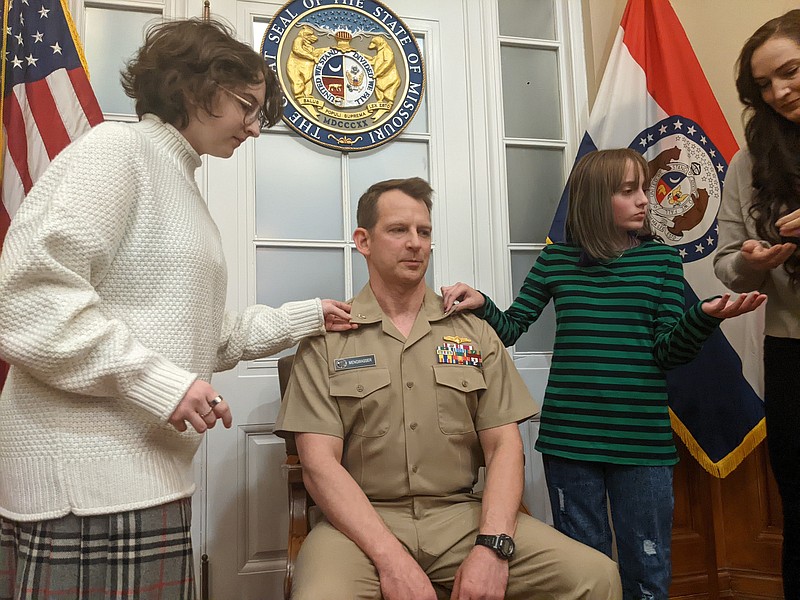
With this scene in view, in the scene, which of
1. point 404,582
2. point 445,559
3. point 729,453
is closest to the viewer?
point 404,582

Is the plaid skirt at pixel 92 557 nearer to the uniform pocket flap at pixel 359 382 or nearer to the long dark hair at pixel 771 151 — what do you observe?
the uniform pocket flap at pixel 359 382

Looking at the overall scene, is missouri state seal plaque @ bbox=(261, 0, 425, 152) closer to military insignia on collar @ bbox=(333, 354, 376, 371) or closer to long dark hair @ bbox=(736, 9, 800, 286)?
military insignia on collar @ bbox=(333, 354, 376, 371)

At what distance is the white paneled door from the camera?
7.55ft

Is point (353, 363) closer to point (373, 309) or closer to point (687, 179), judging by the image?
point (373, 309)

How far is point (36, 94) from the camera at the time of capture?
2096 millimetres

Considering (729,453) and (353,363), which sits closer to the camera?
(353,363)

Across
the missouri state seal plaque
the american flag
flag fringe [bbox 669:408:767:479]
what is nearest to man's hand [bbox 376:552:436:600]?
flag fringe [bbox 669:408:767:479]

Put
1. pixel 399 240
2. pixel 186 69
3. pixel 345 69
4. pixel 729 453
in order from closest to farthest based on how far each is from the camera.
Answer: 1. pixel 186 69
2. pixel 399 240
3. pixel 729 453
4. pixel 345 69

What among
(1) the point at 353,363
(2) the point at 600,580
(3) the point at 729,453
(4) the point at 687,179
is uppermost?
(4) the point at 687,179

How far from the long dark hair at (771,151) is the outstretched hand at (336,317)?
112cm

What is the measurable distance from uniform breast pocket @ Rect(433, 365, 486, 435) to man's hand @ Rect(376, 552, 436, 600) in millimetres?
374

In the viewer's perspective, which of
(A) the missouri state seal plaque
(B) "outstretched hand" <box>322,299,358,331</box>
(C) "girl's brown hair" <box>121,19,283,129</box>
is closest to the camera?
(C) "girl's brown hair" <box>121,19,283,129</box>

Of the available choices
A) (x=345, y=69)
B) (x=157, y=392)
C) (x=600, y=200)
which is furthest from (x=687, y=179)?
(x=157, y=392)

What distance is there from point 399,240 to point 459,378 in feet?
1.34
